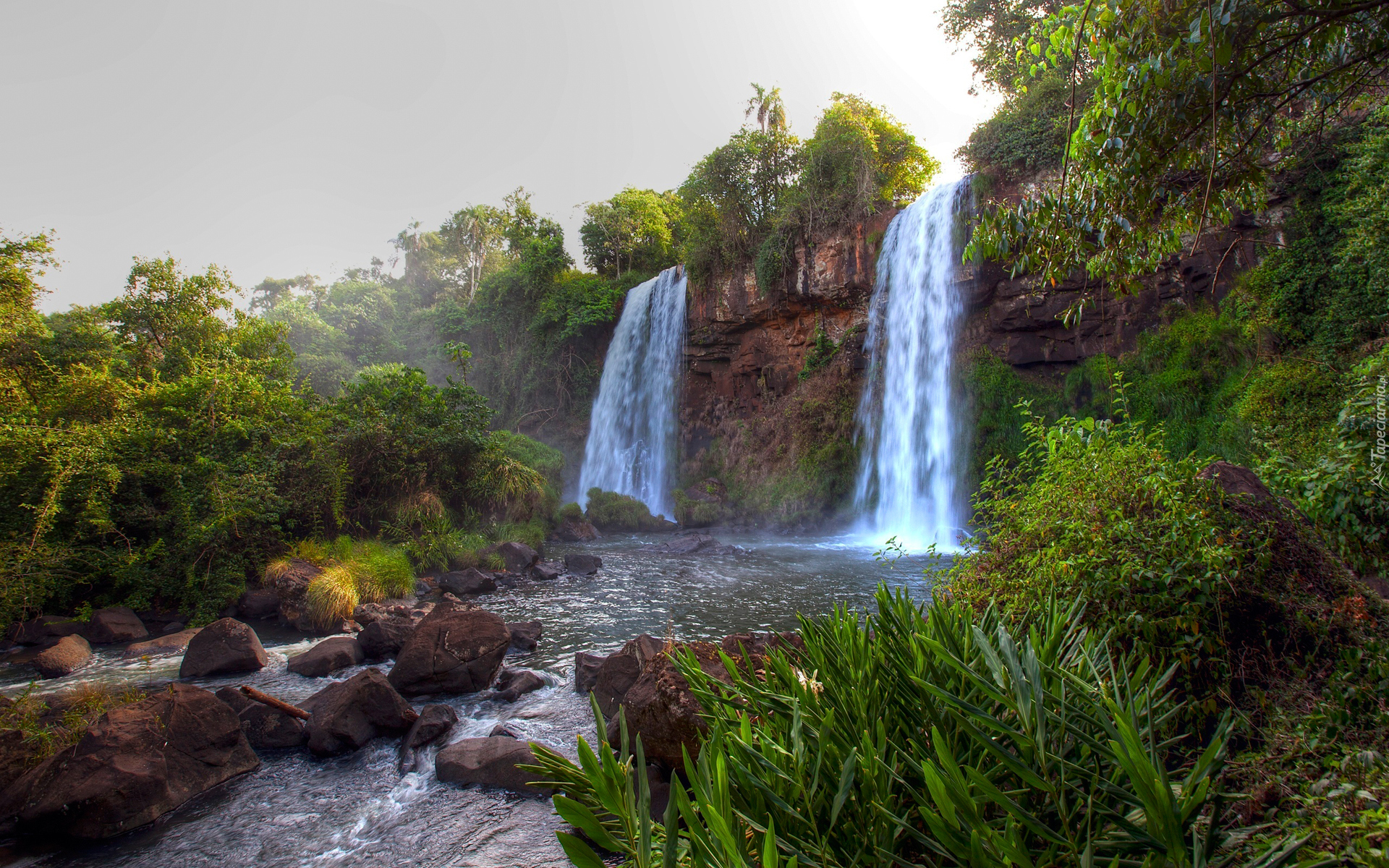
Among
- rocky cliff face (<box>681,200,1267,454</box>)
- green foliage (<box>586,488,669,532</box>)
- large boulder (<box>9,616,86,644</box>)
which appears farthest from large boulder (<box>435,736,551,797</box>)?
green foliage (<box>586,488,669,532</box>)

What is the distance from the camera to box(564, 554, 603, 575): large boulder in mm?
12477

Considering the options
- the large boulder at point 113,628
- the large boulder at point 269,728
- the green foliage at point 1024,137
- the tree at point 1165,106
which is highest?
the green foliage at point 1024,137

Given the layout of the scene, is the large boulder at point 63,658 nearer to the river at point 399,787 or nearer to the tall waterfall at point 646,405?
the river at point 399,787

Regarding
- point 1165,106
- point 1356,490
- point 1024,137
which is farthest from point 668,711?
point 1024,137

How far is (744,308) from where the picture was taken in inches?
878

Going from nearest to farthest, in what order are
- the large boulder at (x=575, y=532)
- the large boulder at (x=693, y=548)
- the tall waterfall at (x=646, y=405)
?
the large boulder at (x=693, y=548)
the large boulder at (x=575, y=532)
the tall waterfall at (x=646, y=405)

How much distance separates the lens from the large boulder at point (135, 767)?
4.02 metres

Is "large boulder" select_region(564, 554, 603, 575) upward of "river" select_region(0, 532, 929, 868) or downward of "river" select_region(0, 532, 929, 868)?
upward

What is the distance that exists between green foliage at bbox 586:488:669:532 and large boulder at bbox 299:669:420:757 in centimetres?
1329

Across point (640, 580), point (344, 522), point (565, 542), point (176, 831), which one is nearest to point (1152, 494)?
point (176, 831)

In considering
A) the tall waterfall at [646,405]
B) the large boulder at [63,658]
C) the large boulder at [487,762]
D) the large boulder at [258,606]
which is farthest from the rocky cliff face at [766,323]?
the large boulder at [63,658]

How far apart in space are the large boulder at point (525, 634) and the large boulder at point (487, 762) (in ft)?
9.23

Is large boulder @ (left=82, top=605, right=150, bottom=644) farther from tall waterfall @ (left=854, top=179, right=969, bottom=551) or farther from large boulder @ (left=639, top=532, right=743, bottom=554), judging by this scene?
A: tall waterfall @ (left=854, top=179, right=969, bottom=551)

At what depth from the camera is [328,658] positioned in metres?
7.12
